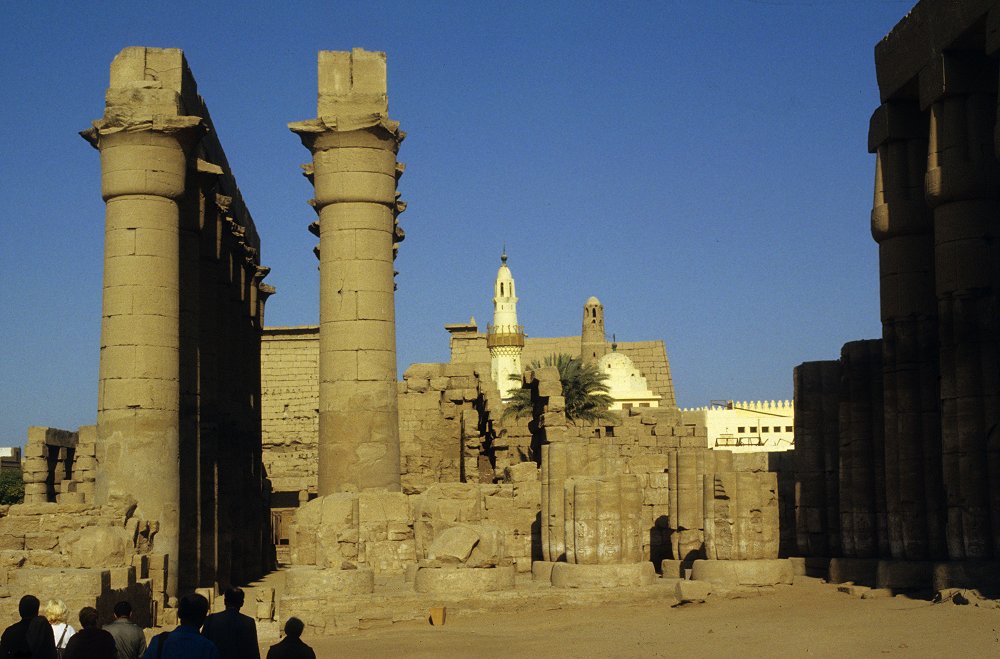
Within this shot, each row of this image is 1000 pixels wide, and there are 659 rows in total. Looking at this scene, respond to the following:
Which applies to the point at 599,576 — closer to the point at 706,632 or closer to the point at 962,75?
the point at 706,632

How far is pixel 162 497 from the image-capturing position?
2166 cm

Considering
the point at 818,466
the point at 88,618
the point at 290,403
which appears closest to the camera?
the point at 88,618

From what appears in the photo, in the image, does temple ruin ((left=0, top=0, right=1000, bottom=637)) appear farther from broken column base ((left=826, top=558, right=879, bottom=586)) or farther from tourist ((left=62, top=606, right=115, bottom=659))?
tourist ((left=62, top=606, right=115, bottom=659))

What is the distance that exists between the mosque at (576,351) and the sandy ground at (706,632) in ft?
98.7

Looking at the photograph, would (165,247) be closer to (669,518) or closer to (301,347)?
(669,518)

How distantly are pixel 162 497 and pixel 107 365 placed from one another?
7.35 ft

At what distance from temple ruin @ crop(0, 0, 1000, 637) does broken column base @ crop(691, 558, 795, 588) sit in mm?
44

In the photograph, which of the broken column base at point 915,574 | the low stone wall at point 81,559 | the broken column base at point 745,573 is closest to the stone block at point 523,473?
the broken column base at point 745,573

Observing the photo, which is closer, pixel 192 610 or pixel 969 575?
pixel 192 610

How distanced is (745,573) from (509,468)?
5.64m

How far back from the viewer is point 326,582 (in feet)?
58.1

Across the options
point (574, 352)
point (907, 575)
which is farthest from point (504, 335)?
point (907, 575)


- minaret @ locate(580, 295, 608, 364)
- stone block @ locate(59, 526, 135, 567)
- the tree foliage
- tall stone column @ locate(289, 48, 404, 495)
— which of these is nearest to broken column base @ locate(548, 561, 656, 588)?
tall stone column @ locate(289, 48, 404, 495)

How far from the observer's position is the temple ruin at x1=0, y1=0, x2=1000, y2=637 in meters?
18.5
